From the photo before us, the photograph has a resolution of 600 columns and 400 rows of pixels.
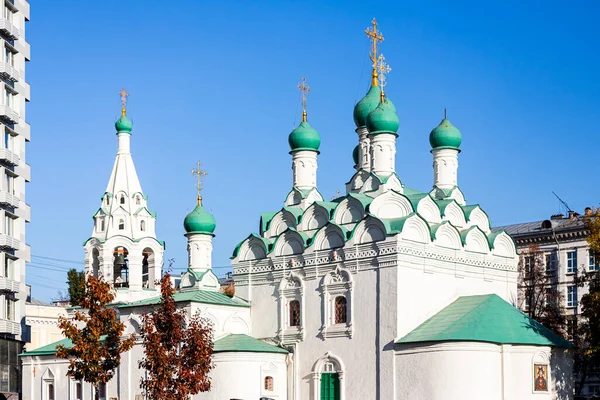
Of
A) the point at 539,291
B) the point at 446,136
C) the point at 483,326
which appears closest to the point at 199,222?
the point at 446,136

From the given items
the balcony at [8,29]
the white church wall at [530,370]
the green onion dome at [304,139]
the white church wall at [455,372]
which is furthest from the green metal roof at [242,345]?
the balcony at [8,29]

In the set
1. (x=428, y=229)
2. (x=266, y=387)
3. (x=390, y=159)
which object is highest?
(x=390, y=159)

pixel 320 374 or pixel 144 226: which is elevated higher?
pixel 144 226

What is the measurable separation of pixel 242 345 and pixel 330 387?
257 centimetres

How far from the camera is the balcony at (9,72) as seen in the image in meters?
30.9

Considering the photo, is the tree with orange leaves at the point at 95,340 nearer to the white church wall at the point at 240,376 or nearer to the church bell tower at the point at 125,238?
the white church wall at the point at 240,376

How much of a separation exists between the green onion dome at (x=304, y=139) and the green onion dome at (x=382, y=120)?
274 centimetres

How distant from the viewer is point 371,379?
2653 centimetres

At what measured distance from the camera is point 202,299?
29094 mm

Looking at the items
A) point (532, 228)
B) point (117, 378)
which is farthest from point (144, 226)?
point (532, 228)

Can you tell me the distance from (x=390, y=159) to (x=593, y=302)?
23.7 ft

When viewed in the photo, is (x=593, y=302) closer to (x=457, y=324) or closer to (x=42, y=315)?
(x=457, y=324)

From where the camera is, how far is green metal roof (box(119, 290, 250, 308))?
29.1 meters

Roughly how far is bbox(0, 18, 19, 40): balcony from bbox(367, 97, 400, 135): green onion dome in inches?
441
